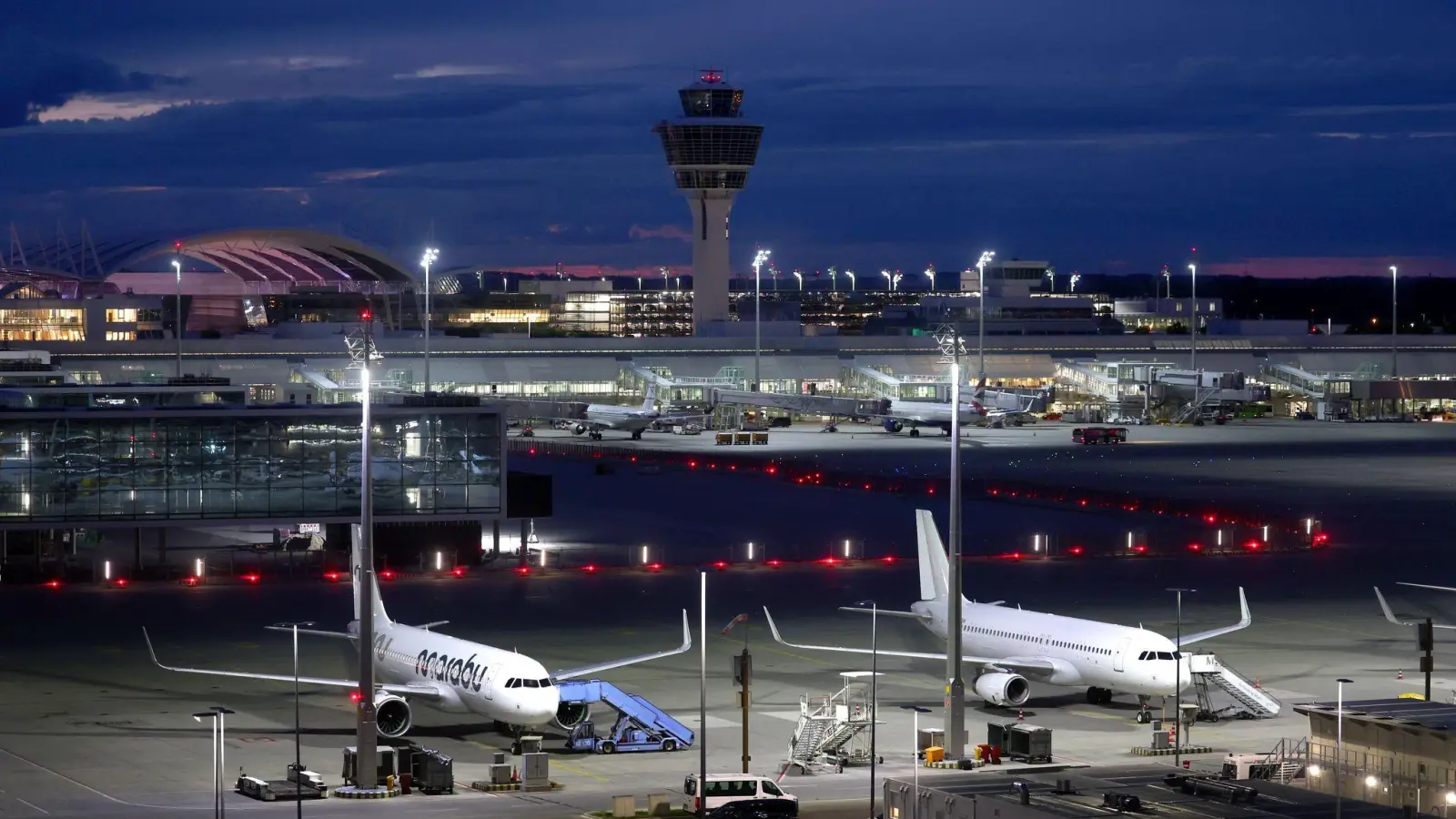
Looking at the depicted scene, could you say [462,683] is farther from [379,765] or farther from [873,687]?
[873,687]

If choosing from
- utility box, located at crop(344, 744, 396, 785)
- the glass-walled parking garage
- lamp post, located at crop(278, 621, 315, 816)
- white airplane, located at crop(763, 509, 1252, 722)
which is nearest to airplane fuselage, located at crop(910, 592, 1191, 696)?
white airplane, located at crop(763, 509, 1252, 722)

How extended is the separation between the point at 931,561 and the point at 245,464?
34.5 m

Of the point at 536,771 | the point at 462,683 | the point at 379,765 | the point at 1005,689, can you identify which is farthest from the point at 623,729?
the point at 1005,689

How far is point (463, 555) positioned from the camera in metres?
85.8

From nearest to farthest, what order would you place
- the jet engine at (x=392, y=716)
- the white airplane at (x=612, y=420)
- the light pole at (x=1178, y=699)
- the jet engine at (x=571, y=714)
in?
the light pole at (x=1178, y=699) → the jet engine at (x=392, y=716) → the jet engine at (x=571, y=714) → the white airplane at (x=612, y=420)

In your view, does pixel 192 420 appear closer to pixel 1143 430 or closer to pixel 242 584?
pixel 242 584

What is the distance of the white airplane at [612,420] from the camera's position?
553ft

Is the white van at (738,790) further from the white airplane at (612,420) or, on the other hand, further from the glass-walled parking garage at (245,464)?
the white airplane at (612,420)

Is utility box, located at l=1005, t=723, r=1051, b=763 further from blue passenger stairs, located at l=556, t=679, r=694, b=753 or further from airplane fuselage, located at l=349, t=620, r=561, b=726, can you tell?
airplane fuselage, located at l=349, t=620, r=561, b=726

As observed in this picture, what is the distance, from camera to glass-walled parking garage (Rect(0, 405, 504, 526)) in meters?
79.7

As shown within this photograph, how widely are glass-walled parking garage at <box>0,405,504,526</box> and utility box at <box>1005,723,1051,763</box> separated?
40.8 metres

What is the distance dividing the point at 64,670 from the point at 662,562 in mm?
30891

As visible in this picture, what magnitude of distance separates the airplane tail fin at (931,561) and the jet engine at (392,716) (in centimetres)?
1641

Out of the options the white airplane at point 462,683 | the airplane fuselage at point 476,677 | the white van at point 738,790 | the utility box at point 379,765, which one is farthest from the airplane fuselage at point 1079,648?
the utility box at point 379,765
